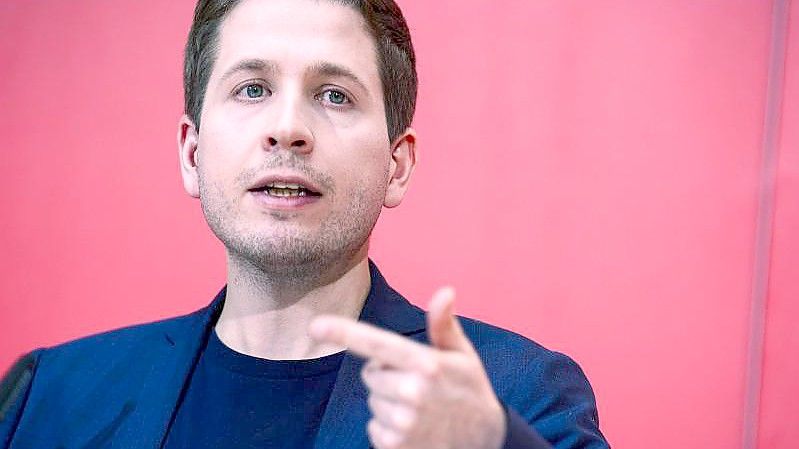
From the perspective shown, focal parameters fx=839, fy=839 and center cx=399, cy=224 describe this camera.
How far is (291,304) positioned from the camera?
1.15 meters

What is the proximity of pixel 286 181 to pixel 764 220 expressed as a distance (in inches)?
34.1

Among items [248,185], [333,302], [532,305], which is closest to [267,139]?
[248,185]

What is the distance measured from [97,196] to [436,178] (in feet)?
2.26

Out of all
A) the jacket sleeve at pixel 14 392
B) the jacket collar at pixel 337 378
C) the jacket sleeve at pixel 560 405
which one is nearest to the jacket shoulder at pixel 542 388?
the jacket sleeve at pixel 560 405

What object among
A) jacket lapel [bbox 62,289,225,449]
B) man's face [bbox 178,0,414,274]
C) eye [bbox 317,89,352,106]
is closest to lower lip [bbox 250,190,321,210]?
man's face [bbox 178,0,414,274]

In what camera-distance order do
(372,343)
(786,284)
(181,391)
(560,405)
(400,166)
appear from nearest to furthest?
(372,343) → (560,405) → (181,391) → (400,166) → (786,284)

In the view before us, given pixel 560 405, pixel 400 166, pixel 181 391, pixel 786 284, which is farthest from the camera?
pixel 786 284

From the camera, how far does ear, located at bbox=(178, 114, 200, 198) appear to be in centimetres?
124

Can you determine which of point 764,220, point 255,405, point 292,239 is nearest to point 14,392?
point 255,405

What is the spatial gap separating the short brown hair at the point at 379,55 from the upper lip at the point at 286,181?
18 cm

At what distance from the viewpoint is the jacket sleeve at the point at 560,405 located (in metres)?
0.98

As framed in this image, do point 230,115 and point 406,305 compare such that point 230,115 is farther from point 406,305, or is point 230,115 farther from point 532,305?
point 532,305

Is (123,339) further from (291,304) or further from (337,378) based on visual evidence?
(337,378)

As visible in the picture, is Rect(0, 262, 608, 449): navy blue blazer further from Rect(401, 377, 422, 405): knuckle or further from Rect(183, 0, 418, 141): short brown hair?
Rect(401, 377, 422, 405): knuckle
